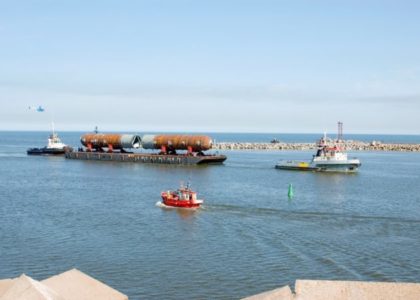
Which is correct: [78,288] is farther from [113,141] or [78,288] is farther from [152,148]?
[113,141]

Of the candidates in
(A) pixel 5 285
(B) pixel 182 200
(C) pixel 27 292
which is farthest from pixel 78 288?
(B) pixel 182 200

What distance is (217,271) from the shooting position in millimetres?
31359

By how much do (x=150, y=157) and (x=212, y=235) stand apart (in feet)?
237

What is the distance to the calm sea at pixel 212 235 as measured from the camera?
1206 inches

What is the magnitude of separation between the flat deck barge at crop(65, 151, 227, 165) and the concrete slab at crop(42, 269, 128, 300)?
86.8 m

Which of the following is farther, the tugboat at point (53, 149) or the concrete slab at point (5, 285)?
the tugboat at point (53, 149)

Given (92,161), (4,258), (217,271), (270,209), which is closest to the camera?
(217,271)

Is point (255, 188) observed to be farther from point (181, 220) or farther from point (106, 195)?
point (181, 220)

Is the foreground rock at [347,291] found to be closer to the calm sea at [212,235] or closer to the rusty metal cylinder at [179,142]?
the calm sea at [212,235]

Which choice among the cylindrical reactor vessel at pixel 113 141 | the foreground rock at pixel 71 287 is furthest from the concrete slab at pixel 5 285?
the cylindrical reactor vessel at pixel 113 141

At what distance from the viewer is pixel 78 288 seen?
1745cm

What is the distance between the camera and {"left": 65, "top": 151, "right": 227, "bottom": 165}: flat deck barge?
10550 cm

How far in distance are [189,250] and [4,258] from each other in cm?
1070

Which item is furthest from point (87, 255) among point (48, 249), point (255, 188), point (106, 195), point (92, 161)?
point (92, 161)
